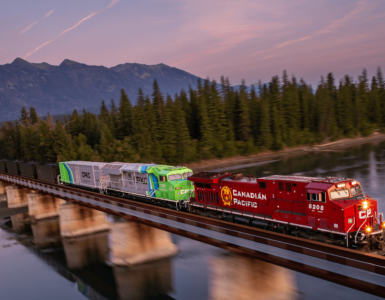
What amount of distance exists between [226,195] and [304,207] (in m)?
6.64

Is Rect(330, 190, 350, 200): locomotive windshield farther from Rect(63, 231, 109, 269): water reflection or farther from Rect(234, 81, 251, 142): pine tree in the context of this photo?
Rect(234, 81, 251, 142): pine tree

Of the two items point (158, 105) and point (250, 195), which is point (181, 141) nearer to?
point (158, 105)

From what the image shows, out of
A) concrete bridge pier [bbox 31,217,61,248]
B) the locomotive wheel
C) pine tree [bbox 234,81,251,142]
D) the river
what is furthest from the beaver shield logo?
pine tree [bbox 234,81,251,142]

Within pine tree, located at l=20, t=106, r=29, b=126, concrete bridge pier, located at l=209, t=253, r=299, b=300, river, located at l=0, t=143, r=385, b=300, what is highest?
pine tree, located at l=20, t=106, r=29, b=126

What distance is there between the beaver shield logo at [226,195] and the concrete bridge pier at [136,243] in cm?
581

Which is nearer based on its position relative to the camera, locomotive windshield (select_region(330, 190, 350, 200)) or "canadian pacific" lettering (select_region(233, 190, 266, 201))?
locomotive windshield (select_region(330, 190, 350, 200))

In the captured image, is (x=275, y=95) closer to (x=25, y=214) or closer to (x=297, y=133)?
(x=297, y=133)

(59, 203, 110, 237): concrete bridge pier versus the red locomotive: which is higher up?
the red locomotive

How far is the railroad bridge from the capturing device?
34.3 ft

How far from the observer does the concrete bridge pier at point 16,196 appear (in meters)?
57.8

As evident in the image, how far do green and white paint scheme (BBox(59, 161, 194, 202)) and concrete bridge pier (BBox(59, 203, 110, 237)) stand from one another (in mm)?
3231

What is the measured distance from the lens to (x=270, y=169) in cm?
7656

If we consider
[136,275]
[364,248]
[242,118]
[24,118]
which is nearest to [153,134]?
[242,118]

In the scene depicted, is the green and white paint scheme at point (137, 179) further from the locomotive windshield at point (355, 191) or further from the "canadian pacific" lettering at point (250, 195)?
the locomotive windshield at point (355, 191)
